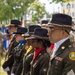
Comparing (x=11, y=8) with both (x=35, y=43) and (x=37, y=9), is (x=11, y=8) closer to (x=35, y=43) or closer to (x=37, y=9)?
(x=37, y=9)

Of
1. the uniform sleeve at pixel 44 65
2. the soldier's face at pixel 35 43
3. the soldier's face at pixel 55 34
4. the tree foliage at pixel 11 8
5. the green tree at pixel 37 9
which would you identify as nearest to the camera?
the soldier's face at pixel 55 34

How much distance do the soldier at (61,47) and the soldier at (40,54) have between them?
1172mm

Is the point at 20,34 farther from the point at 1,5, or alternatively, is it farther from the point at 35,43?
the point at 1,5

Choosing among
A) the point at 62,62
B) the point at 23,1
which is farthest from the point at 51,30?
the point at 23,1

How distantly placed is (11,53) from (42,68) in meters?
2.80

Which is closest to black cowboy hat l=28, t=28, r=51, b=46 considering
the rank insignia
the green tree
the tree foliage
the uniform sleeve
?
the uniform sleeve

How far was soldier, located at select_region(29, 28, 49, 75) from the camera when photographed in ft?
17.4

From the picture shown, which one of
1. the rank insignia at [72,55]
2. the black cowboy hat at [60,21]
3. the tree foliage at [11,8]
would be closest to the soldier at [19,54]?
the black cowboy hat at [60,21]

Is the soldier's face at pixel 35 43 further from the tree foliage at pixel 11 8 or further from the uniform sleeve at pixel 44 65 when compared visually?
the tree foliage at pixel 11 8

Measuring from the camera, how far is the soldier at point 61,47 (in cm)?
392

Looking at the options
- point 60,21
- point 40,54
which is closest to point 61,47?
point 60,21

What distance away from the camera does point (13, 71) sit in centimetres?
740

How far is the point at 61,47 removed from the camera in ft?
13.4

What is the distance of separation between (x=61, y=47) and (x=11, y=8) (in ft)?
105
